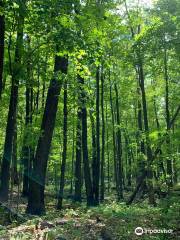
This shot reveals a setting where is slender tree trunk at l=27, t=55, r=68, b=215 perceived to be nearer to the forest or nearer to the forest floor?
the forest

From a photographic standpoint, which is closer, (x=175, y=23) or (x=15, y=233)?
(x=15, y=233)

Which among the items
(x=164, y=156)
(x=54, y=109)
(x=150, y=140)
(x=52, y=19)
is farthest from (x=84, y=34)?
(x=164, y=156)

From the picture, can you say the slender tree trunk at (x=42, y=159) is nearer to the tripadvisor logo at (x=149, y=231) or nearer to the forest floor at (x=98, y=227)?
the forest floor at (x=98, y=227)

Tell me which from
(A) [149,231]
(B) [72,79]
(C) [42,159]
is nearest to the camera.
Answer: (A) [149,231]

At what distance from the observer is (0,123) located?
25.7m

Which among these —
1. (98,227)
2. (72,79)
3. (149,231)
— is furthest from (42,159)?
(149,231)

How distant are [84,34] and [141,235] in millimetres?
5389

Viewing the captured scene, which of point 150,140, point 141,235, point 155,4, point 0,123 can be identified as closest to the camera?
point 141,235

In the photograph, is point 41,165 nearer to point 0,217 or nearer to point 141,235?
point 0,217

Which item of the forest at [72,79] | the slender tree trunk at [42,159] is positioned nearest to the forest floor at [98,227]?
the forest at [72,79]

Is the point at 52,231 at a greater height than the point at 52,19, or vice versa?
the point at 52,19

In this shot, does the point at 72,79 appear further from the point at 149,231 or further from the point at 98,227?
the point at 149,231

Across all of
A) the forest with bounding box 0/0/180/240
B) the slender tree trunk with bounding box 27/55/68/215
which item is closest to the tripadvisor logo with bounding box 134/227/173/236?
the forest with bounding box 0/0/180/240

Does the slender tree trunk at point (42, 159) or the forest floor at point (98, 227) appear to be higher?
the slender tree trunk at point (42, 159)
